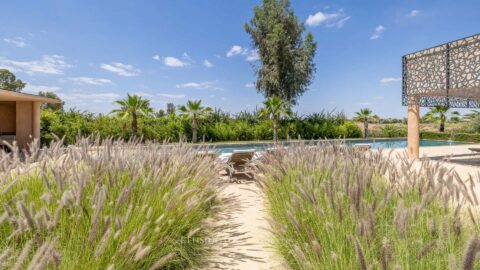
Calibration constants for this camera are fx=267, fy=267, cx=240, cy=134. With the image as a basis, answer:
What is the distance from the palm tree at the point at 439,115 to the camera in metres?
26.9

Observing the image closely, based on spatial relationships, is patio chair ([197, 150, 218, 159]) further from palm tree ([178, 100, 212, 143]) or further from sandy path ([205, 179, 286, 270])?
palm tree ([178, 100, 212, 143])

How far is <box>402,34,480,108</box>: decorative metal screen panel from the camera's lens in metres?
8.37

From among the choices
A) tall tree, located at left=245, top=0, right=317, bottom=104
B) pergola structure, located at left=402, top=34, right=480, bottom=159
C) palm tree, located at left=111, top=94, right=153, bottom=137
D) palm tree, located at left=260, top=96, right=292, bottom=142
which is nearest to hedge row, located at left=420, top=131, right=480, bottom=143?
tall tree, located at left=245, top=0, right=317, bottom=104

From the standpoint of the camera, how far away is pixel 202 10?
16.2 m

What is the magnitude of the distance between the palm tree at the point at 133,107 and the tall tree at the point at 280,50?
34.5ft

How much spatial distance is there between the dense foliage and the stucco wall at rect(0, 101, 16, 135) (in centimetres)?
162

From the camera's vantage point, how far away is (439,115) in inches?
1089

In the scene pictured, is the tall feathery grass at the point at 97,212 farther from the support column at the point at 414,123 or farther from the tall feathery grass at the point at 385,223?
the support column at the point at 414,123

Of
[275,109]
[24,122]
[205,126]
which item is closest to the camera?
[24,122]

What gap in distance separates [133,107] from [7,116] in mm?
6038

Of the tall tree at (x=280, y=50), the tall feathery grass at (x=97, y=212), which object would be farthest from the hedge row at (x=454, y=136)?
the tall feathery grass at (x=97, y=212)

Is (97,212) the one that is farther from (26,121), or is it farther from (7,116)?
(7,116)

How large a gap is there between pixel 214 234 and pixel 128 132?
54.4 ft

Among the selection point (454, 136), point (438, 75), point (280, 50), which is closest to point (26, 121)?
point (438, 75)
